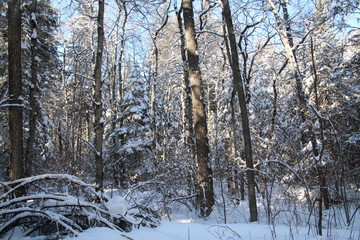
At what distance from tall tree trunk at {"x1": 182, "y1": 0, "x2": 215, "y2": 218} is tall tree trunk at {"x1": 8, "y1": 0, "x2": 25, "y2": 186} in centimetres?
429

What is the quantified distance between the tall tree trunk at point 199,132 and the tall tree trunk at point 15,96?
4292 mm

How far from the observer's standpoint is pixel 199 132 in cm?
709

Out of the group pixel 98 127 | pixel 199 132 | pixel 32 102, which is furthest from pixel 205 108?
pixel 32 102

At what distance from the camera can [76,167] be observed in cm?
948

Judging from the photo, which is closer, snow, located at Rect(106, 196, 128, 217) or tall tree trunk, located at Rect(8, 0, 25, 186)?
snow, located at Rect(106, 196, 128, 217)

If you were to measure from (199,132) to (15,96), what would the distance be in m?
4.54

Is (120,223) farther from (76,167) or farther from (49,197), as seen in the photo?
(76,167)

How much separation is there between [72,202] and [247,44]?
11.5 meters

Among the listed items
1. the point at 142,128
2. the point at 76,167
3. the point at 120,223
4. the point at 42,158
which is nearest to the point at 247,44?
the point at 142,128

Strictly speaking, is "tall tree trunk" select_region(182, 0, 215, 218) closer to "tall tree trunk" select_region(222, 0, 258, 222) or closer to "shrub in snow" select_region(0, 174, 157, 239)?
"tall tree trunk" select_region(222, 0, 258, 222)

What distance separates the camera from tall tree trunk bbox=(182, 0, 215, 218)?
669 centimetres

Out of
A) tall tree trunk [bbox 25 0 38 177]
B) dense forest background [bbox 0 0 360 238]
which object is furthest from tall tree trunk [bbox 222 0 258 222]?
tall tree trunk [bbox 25 0 38 177]

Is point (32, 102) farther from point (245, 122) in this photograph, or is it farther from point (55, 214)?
point (55, 214)

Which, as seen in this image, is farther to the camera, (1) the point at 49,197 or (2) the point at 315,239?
(2) the point at 315,239
